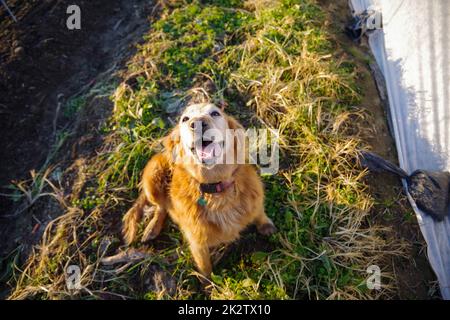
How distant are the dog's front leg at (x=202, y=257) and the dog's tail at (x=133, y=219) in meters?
0.67

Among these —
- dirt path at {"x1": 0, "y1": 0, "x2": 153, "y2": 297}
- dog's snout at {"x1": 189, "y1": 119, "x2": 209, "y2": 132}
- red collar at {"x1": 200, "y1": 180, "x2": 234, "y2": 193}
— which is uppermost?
dirt path at {"x1": 0, "y1": 0, "x2": 153, "y2": 297}

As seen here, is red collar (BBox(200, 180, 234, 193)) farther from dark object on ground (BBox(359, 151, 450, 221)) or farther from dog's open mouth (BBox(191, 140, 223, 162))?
dark object on ground (BBox(359, 151, 450, 221))

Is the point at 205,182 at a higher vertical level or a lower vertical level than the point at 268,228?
higher

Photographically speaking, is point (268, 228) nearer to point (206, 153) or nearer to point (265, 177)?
point (265, 177)

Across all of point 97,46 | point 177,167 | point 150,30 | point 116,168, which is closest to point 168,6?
point 150,30


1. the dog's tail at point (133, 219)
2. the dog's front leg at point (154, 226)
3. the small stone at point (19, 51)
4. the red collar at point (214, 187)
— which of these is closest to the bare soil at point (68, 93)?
the small stone at point (19, 51)

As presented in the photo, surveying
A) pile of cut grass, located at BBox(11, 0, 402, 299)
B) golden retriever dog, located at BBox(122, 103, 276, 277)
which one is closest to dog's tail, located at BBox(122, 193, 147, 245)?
pile of cut grass, located at BBox(11, 0, 402, 299)

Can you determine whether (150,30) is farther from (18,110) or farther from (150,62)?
(18,110)

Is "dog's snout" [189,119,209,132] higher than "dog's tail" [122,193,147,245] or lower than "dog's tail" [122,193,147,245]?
higher

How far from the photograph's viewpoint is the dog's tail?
3064 mm

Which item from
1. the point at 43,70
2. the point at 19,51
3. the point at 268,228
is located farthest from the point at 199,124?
the point at 19,51

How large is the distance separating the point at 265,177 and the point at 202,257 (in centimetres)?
110

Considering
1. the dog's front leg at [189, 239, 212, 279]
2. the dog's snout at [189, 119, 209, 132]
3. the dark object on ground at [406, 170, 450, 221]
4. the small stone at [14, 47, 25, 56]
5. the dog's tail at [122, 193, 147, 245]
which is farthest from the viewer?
the small stone at [14, 47, 25, 56]

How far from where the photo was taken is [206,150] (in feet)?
7.47
